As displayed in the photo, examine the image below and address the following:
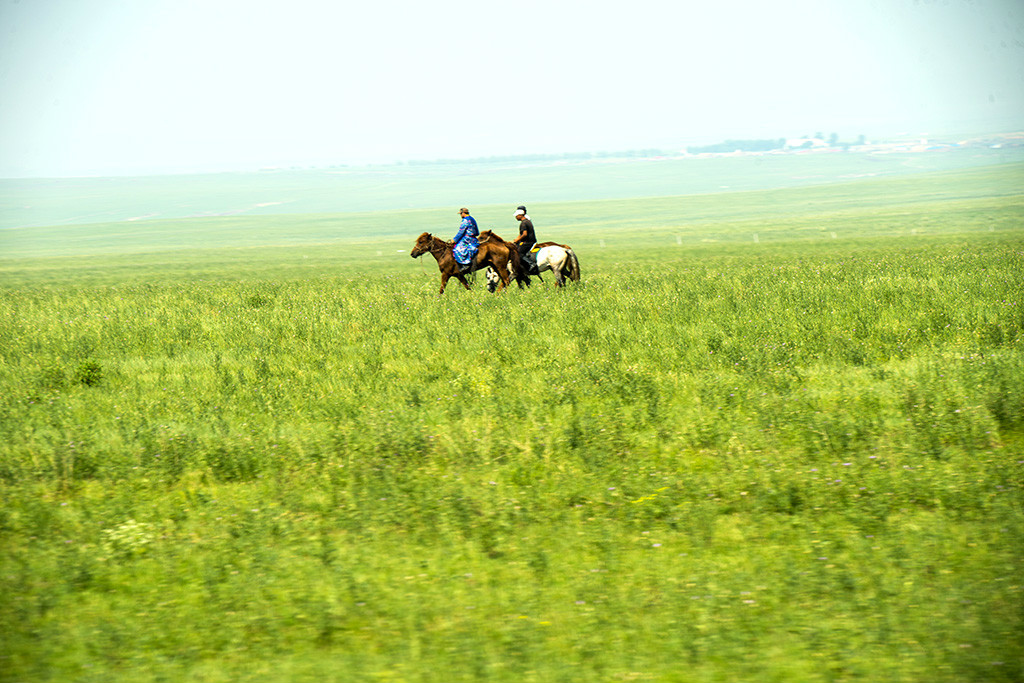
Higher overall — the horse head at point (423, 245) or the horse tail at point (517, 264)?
the horse head at point (423, 245)

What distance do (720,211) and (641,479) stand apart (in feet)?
485

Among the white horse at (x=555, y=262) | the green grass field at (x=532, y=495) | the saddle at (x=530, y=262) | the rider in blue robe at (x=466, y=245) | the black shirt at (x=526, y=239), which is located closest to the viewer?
the green grass field at (x=532, y=495)

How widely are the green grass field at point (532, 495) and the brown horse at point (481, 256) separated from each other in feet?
16.6

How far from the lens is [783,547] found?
7281 mm

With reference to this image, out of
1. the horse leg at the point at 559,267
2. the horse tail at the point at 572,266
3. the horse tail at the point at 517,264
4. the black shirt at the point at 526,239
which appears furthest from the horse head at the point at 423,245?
the horse tail at the point at 572,266

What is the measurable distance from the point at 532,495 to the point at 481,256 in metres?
15.7

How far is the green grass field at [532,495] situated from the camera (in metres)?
5.91

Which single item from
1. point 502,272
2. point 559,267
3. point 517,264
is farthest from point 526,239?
point 502,272

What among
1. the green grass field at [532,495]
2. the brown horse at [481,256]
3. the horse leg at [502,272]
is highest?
the brown horse at [481,256]

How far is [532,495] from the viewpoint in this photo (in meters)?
8.81

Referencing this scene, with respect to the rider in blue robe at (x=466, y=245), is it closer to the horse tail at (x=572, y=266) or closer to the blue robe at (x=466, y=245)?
the blue robe at (x=466, y=245)

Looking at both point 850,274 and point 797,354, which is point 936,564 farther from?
point 850,274

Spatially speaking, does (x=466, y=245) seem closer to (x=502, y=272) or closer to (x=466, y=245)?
(x=466, y=245)

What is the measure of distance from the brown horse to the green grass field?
507cm
